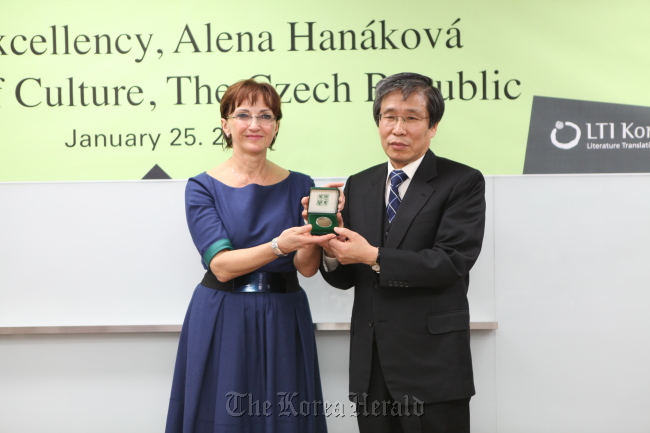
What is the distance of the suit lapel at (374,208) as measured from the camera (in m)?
2.01

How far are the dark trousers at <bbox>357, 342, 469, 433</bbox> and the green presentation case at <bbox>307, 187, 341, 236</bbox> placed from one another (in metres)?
0.46

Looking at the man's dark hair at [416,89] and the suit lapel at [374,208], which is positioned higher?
the man's dark hair at [416,89]

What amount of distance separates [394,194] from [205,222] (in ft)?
2.36

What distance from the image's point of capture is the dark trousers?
1.87 meters

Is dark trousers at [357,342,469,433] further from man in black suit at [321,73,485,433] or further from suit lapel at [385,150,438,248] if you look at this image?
suit lapel at [385,150,438,248]

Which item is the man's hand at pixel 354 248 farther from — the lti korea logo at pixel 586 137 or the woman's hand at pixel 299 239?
the lti korea logo at pixel 586 137

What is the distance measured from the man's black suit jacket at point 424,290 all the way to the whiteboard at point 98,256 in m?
0.86

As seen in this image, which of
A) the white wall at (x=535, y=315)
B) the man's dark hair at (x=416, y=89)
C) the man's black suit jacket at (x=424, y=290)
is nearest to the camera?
the man's black suit jacket at (x=424, y=290)

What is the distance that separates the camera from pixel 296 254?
2.14 meters

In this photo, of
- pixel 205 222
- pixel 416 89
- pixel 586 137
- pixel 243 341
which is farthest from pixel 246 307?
pixel 586 137

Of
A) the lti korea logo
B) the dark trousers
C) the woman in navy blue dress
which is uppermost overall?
the lti korea logo

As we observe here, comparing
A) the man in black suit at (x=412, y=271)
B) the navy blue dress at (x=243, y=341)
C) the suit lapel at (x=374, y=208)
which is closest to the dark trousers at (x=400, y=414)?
the man in black suit at (x=412, y=271)

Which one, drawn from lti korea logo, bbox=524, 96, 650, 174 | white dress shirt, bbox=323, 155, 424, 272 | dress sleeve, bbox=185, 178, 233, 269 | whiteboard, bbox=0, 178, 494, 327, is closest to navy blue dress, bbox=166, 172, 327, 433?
dress sleeve, bbox=185, 178, 233, 269

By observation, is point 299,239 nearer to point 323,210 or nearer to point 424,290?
point 323,210
